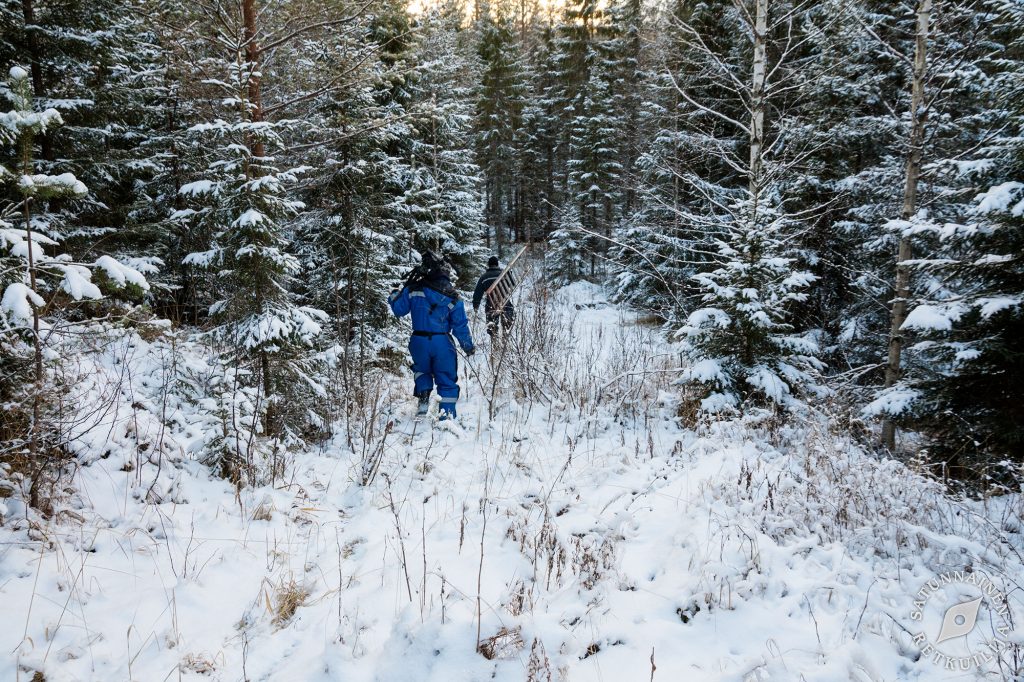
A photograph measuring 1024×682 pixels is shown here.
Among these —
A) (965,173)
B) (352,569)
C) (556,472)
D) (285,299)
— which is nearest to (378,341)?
(285,299)

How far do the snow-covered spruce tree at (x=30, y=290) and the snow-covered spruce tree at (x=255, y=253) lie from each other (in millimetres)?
1870

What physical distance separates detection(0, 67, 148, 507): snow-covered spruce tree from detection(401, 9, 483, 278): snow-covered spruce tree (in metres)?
9.36

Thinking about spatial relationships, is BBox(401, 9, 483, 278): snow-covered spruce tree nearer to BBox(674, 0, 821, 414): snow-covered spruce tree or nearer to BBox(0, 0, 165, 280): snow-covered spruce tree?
BBox(0, 0, 165, 280): snow-covered spruce tree

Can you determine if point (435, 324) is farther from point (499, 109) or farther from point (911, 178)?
point (499, 109)

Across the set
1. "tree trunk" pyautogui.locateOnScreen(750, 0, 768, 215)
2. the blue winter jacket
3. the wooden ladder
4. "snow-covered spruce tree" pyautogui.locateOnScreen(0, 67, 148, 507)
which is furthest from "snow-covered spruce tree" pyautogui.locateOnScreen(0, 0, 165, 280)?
"tree trunk" pyautogui.locateOnScreen(750, 0, 768, 215)

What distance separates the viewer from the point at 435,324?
6.38m

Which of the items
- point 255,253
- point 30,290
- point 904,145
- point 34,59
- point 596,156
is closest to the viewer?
point 30,290

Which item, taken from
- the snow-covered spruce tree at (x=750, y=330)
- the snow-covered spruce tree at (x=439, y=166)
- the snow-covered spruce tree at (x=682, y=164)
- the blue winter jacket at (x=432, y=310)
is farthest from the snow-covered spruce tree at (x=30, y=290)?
the snow-covered spruce tree at (x=682, y=164)

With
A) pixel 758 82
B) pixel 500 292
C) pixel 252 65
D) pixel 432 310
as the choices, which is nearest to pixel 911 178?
pixel 758 82

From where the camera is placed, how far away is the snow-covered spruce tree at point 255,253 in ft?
17.3

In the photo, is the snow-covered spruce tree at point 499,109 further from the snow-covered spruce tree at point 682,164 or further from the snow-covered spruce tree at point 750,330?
the snow-covered spruce tree at point 750,330

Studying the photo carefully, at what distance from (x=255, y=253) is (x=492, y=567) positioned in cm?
434

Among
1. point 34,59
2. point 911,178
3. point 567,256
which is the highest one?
point 34,59

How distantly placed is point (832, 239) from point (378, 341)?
32.6 feet
